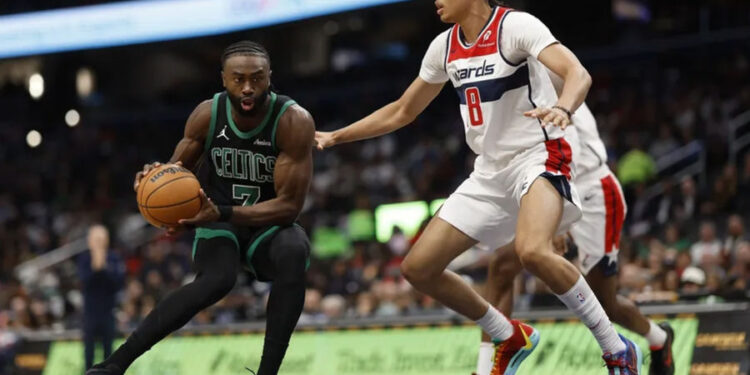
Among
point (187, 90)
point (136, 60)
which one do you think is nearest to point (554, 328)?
point (187, 90)

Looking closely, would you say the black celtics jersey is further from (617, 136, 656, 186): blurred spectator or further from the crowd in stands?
(617, 136, 656, 186): blurred spectator

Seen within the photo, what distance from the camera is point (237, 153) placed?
603 cm

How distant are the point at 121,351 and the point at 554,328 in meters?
5.12

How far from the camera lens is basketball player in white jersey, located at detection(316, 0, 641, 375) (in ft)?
18.9

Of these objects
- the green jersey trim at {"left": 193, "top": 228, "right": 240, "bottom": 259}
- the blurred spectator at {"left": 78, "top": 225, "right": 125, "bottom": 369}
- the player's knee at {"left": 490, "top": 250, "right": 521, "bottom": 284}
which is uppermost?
the green jersey trim at {"left": 193, "top": 228, "right": 240, "bottom": 259}

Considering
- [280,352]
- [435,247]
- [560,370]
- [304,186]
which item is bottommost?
[560,370]

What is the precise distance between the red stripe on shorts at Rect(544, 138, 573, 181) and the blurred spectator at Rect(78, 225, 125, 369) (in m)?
7.06

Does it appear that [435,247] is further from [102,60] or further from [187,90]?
Answer: [102,60]

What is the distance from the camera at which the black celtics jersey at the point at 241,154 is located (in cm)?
601

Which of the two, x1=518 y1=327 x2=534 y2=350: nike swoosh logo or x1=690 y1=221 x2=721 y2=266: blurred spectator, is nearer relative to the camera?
x1=518 y1=327 x2=534 y2=350: nike swoosh logo

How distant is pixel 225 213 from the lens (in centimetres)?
572

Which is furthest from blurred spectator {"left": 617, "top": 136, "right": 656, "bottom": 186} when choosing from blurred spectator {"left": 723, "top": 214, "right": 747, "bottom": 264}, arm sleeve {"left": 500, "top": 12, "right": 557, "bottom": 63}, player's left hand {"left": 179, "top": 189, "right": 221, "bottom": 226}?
player's left hand {"left": 179, "top": 189, "right": 221, "bottom": 226}

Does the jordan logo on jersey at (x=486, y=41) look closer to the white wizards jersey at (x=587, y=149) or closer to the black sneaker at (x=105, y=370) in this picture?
the white wizards jersey at (x=587, y=149)

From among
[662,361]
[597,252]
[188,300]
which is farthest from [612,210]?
[188,300]
